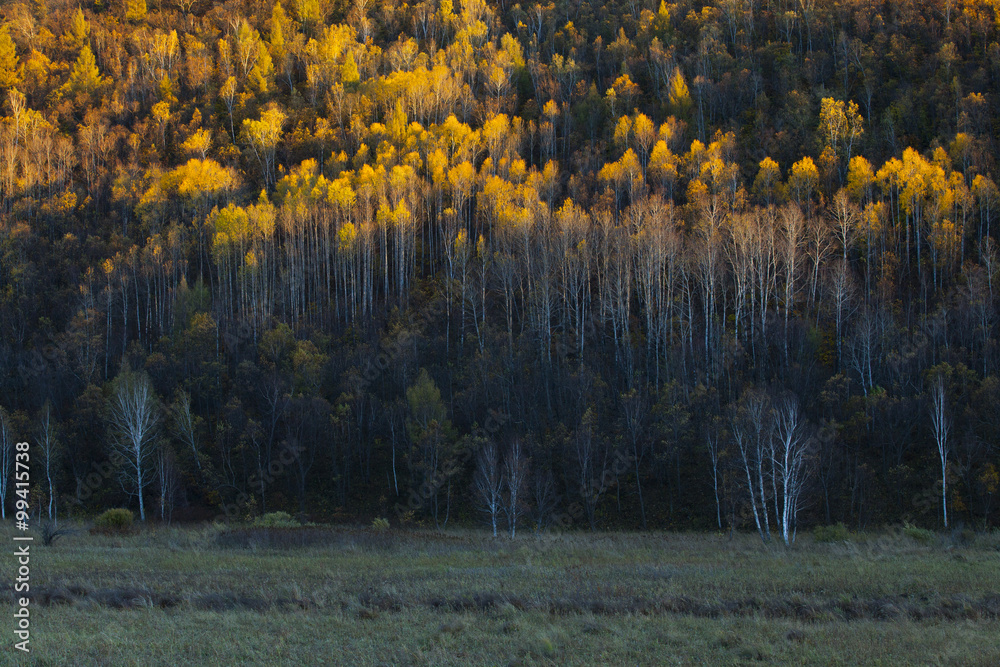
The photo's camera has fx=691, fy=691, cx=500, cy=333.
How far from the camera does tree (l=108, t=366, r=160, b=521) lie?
41.4 metres

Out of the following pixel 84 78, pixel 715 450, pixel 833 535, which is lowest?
pixel 833 535

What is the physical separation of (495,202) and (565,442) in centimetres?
3200

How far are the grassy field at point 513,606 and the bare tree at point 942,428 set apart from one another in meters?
9.53

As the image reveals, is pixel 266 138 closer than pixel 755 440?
No

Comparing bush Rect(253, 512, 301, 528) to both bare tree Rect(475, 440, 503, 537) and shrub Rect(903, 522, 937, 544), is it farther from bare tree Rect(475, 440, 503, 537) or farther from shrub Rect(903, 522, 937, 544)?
shrub Rect(903, 522, 937, 544)

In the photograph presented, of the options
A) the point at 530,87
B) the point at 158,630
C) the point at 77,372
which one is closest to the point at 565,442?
the point at 158,630

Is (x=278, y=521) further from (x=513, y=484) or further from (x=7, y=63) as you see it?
A: (x=7, y=63)

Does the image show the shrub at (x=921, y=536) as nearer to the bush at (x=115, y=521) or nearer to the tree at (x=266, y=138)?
the bush at (x=115, y=521)

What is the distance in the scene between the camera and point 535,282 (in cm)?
5603

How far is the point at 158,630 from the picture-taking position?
43.3ft

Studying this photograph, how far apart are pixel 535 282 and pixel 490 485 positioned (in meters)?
24.7

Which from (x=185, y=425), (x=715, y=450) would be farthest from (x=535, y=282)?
(x=185, y=425)

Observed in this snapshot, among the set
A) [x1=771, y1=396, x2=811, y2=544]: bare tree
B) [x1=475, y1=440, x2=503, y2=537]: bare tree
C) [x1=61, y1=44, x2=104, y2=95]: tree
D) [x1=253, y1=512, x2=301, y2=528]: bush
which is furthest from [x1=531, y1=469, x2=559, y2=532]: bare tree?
[x1=61, y1=44, x2=104, y2=95]: tree

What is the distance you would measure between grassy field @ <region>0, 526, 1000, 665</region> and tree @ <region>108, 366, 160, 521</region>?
18825 mm
